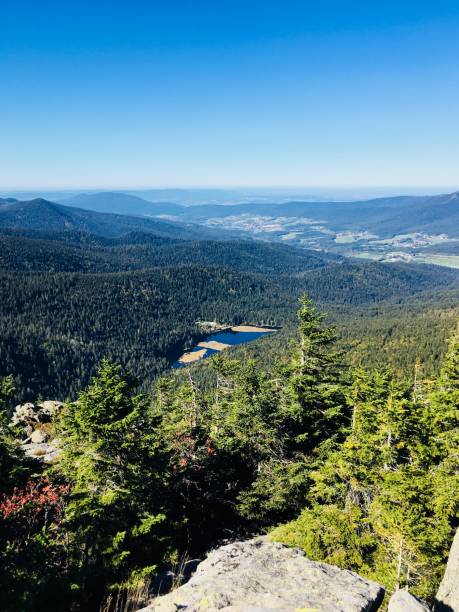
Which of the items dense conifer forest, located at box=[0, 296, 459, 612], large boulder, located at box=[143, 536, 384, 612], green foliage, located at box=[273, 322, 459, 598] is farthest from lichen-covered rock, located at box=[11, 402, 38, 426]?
large boulder, located at box=[143, 536, 384, 612]

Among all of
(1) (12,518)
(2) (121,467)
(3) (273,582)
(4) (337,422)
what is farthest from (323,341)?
(1) (12,518)

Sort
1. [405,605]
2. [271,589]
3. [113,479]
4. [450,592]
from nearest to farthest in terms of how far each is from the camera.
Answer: [405,605], [271,589], [450,592], [113,479]

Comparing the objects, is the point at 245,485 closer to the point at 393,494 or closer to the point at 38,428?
the point at 393,494

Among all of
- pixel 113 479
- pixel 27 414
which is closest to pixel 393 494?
pixel 113 479

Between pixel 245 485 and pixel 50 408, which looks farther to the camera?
pixel 50 408

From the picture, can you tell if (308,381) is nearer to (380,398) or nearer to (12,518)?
(380,398)
